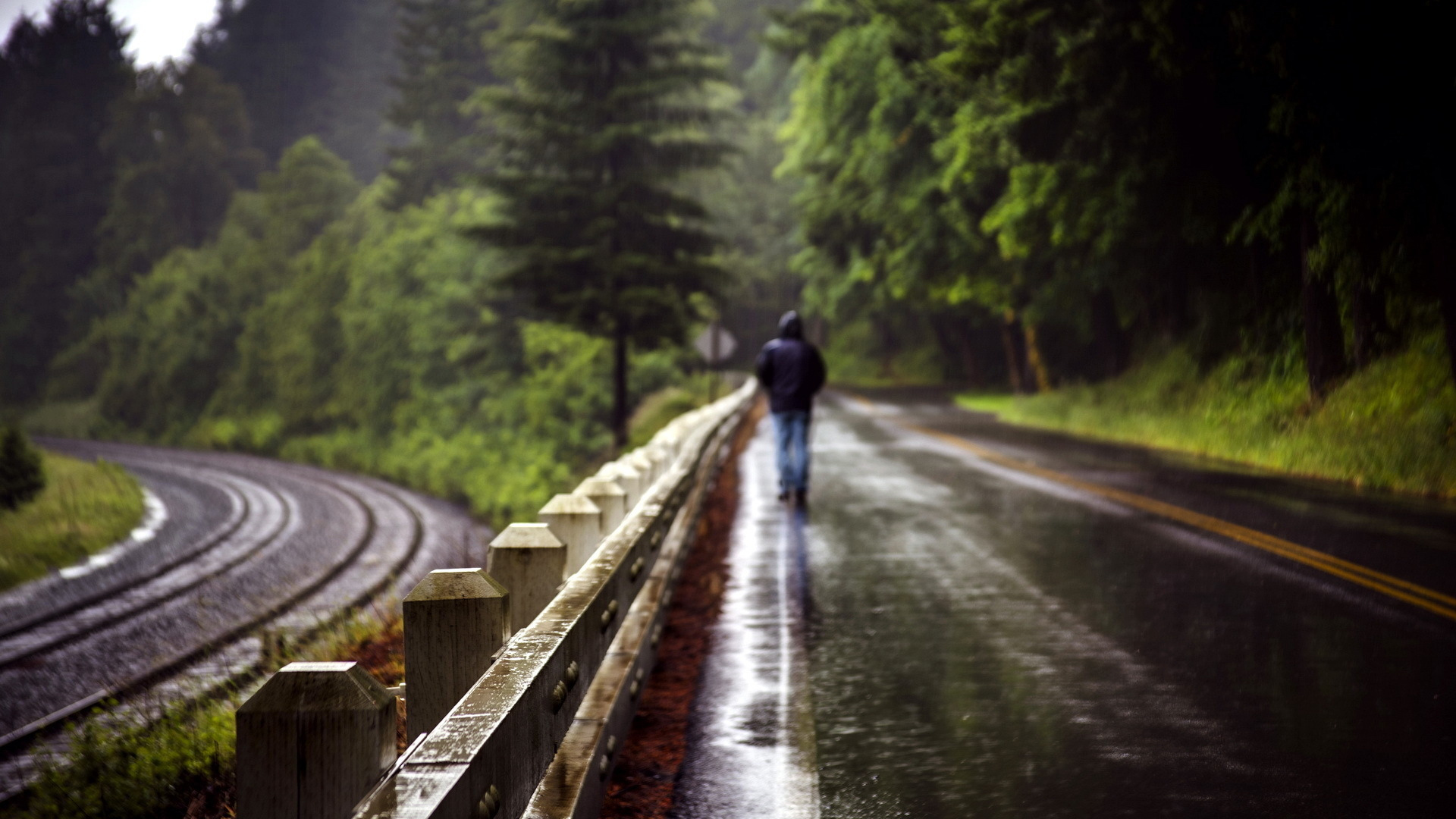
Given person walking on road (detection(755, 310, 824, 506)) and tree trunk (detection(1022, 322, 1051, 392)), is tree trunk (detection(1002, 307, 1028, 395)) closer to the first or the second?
tree trunk (detection(1022, 322, 1051, 392))

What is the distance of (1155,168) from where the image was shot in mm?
23391

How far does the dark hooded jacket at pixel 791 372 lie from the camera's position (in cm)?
1441

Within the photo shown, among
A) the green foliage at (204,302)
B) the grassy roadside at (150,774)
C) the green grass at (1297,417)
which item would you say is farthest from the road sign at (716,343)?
the green foliage at (204,302)

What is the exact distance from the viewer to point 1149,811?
484 cm

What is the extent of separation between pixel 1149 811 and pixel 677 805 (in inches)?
66.2

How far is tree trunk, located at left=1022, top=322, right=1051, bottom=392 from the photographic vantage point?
42406 millimetres

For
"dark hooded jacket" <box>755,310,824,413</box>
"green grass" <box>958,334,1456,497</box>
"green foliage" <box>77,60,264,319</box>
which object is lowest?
"green grass" <box>958,334,1456,497</box>

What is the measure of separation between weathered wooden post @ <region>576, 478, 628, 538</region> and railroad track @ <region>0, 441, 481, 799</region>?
9.90 ft

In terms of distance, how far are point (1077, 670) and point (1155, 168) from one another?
18.1 meters

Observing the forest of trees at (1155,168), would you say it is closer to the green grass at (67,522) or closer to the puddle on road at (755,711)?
the puddle on road at (755,711)

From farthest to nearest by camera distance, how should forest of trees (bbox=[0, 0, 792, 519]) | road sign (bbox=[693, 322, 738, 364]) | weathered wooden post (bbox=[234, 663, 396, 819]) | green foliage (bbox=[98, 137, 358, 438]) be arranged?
green foliage (bbox=[98, 137, 358, 438]) → road sign (bbox=[693, 322, 738, 364]) → forest of trees (bbox=[0, 0, 792, 519]) → weathered wooden post (bbox=[234, 663, 396, 819])

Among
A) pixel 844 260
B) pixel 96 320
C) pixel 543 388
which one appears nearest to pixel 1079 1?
pixel 844 260

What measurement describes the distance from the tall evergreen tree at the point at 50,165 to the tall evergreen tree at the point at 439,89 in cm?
3001

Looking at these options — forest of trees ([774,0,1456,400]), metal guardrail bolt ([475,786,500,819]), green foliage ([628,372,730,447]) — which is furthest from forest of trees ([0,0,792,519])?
metal guardrail bolt ([475,786,500,819])
